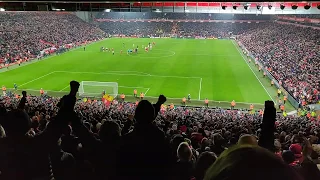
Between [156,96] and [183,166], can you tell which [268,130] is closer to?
[183,166]

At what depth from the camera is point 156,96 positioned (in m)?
29.3

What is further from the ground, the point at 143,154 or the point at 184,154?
the point at 143,154

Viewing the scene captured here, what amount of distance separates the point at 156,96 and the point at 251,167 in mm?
28077

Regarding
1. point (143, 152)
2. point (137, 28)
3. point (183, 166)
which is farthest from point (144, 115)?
point (137, 28)

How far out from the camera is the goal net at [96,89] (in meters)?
29.1

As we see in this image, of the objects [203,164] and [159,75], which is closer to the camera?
[203,164]

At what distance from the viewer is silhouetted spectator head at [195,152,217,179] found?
3890 mm

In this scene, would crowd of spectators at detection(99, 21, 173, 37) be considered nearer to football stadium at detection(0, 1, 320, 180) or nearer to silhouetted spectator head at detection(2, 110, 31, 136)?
football stadium at detection(0, 1, 320, 180)

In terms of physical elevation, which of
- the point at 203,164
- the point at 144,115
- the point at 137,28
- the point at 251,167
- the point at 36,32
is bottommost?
the point at 203,164

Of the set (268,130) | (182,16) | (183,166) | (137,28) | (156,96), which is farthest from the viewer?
(182,16)

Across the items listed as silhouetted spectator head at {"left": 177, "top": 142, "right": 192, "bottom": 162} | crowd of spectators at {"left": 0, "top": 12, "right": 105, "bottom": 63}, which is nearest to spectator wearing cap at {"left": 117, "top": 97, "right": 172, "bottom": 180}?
silhouetted spectator head at {"left": 177, "top": 142, "right": 192, "bottom": 162}

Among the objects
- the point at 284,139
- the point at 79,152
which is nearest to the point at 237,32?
the point at 284,139

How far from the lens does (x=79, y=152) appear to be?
183 inches

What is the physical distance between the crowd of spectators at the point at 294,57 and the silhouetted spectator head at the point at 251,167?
88.8ft
